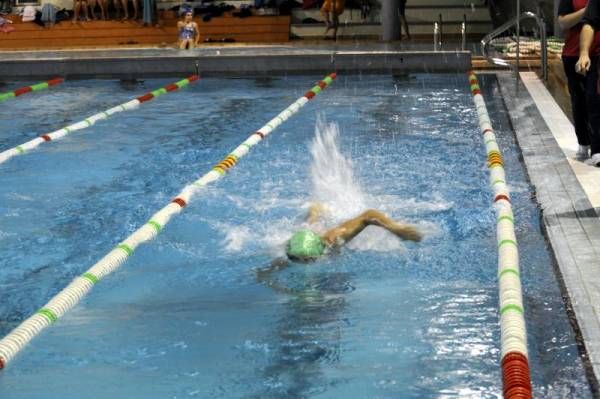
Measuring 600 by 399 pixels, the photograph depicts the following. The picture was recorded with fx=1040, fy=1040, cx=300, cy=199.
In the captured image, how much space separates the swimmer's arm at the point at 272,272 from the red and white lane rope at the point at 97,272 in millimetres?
669

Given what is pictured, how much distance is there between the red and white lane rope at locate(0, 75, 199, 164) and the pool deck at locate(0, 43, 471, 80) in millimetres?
845

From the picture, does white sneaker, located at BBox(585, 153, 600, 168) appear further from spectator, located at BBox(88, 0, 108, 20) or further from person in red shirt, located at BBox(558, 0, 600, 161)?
spectator, located at BBox(88, 0, 108, 20)

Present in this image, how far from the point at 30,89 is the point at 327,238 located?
835 cm

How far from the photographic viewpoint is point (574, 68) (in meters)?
6.72

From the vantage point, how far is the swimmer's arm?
4.89m

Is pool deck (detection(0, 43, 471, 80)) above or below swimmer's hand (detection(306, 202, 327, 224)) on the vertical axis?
above

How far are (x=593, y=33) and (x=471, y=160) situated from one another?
1.75 metres

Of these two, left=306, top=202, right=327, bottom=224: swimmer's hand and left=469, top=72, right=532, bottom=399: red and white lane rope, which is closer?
left=469, top=72, right=532, bottom=399: red and white lane rope

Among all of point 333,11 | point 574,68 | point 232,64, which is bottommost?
point 232,64

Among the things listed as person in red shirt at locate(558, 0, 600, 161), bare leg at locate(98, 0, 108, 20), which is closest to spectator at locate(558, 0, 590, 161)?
person in red shirt at locate(558, 0, 600, 161)

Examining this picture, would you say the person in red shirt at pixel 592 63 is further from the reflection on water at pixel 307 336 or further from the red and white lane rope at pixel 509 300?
the reflection on water at pixel 307 336

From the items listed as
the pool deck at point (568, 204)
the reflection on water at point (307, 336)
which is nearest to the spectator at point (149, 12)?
the pool deck at point (568, 204)

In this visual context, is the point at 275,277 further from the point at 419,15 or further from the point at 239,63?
the point at 419,15

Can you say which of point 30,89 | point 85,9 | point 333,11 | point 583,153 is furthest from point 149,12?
point 583,153
